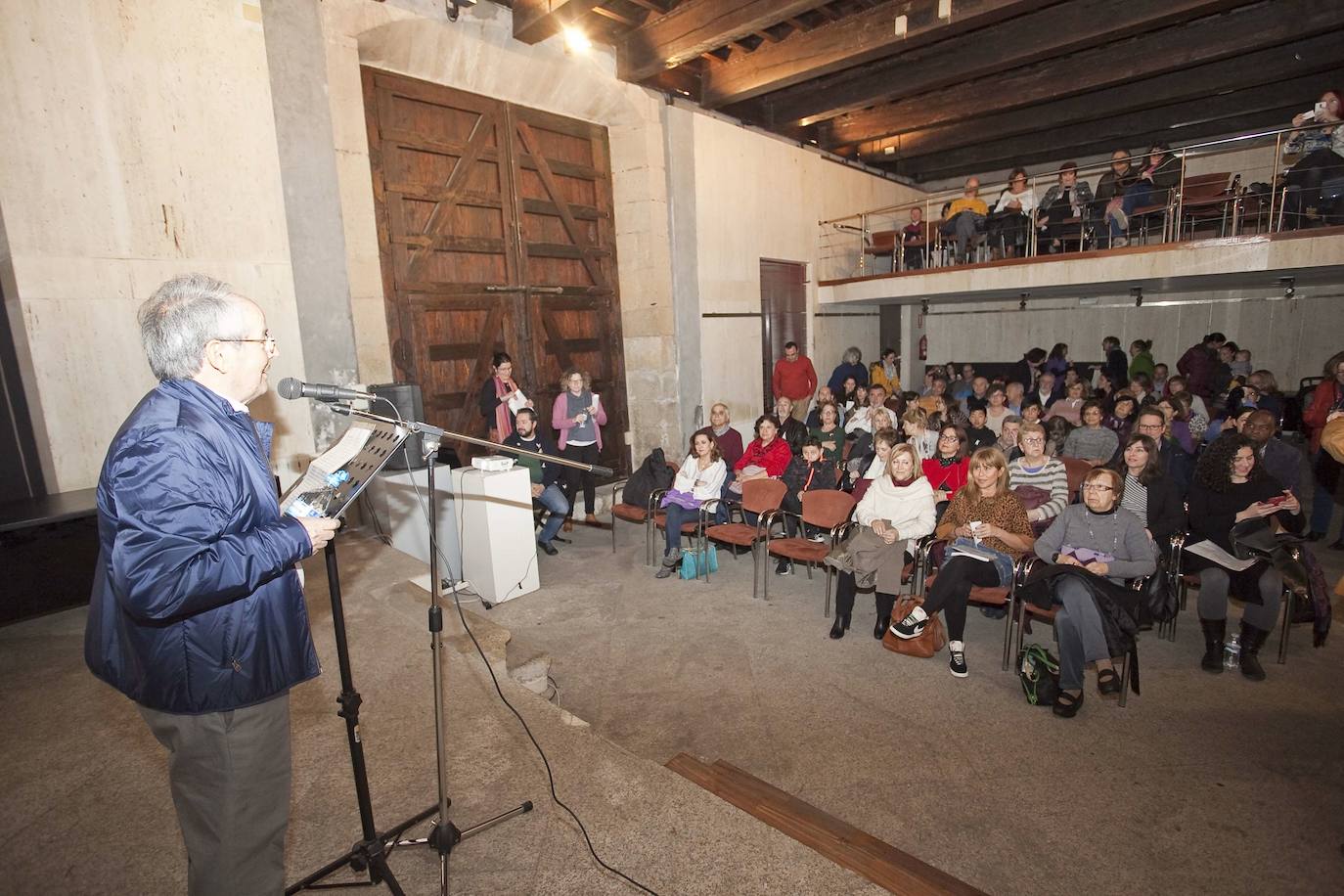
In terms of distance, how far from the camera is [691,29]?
6.64 m

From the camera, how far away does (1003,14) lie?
253 inches

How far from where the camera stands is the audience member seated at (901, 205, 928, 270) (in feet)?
34.0

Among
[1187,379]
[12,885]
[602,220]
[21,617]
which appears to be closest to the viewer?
[12,885]

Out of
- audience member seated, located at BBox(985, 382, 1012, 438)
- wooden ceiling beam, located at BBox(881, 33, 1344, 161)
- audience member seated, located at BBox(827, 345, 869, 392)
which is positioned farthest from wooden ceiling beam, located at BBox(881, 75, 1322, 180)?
audience member seated, located at BBox(985, 382, 1012, 438)

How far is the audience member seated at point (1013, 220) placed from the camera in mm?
8922

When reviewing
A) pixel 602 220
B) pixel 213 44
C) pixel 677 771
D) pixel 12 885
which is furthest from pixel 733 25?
pixel 12 885

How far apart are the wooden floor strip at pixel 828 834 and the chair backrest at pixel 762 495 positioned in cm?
256

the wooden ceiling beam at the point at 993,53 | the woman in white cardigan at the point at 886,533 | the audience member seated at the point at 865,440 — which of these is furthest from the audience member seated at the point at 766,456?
the wooden ceiling beam at the point at 993,53

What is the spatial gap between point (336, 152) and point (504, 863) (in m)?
5.42

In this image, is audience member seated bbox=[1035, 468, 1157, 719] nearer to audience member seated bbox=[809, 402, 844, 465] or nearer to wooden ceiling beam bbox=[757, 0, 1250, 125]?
audience member seated bbox=[809, 402, 844, 465]

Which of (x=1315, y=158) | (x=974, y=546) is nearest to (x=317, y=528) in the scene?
(x=974, y=546)

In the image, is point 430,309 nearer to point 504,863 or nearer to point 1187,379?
point 504,863

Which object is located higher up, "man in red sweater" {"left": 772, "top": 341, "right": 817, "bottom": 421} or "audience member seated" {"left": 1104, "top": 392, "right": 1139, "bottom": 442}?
"man in red sweater" {"left": 772, "top": 341, "right": 817, "bottom": 421}

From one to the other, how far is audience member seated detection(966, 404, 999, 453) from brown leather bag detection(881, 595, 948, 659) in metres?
2.56
